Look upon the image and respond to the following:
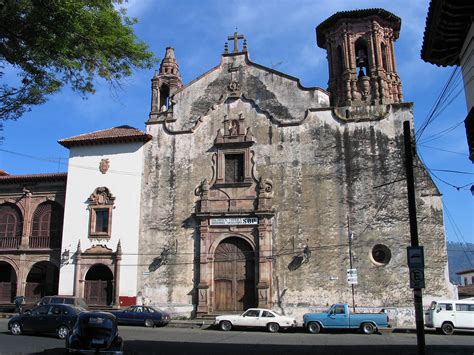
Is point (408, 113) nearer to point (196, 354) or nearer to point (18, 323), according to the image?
point (196, 354)

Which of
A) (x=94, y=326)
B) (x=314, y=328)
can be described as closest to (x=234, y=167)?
(x=314, y=328)

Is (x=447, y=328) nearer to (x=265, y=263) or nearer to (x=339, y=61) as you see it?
(x=265, y=263)

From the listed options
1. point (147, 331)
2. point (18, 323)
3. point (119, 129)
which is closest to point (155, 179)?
point (119, 129)

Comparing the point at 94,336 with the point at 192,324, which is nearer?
the point at 94,336

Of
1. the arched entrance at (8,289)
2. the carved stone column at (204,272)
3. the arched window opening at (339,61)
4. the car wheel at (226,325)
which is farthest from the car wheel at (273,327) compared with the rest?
the arched entrance at (8,289)

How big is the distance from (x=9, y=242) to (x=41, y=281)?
3.06 meters

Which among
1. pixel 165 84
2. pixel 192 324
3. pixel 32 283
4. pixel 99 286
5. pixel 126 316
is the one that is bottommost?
pixel 192 324

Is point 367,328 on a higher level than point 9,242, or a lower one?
lower

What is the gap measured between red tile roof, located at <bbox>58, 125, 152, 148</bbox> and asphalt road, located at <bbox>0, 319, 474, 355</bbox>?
12.0 m

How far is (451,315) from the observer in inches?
822

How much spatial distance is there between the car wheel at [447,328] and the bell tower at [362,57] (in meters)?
11.6

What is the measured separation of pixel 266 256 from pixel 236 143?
6438 mm

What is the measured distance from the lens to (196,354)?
13.4 m

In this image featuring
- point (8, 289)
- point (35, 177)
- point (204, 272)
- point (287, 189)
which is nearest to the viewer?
point (204, 272)
